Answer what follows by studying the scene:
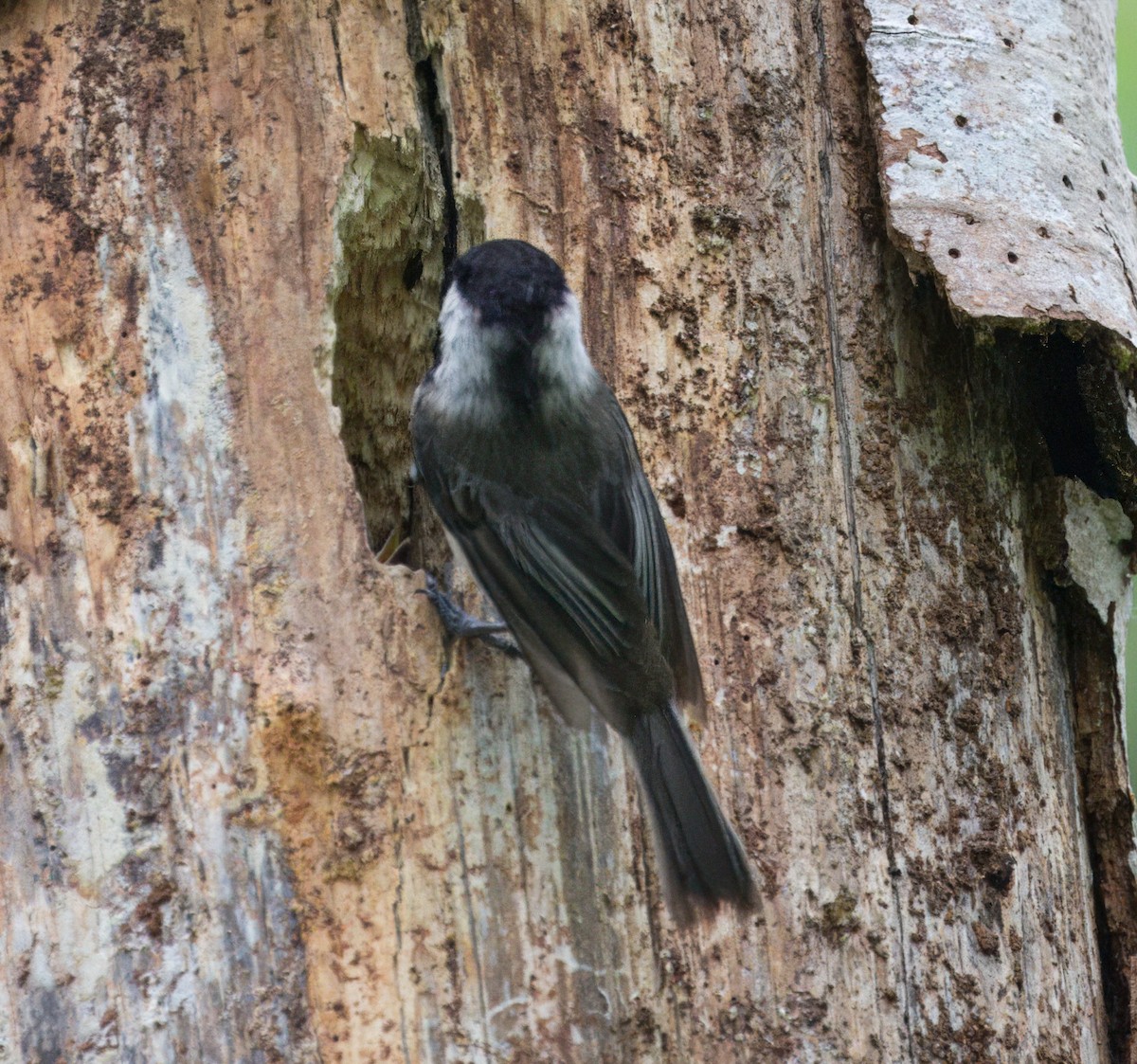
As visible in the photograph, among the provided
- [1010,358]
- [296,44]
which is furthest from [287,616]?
[1010,358]

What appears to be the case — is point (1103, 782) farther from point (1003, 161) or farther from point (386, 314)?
point (386, 314)

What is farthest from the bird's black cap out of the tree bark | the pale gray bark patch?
the pale gray bark patch

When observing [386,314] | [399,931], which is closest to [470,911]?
[399,931]

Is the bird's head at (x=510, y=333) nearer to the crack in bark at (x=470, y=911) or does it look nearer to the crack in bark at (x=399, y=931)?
the crack in bark at (x=470, y=911)

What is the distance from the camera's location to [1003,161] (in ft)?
9.14

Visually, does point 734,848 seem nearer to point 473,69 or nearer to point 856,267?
point 856,267

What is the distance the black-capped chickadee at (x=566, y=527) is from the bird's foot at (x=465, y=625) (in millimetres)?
41

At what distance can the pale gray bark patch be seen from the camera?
2674mm

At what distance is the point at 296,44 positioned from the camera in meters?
2.79

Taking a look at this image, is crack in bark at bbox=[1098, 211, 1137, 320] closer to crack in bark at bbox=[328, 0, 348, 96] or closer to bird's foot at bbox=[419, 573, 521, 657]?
bird's foot at bbox=[419, 573, 521, 657]

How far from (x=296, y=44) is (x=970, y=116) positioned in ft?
4.72

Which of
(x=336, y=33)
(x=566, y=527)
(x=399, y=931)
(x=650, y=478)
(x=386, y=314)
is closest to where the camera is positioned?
(x=399, y=931)

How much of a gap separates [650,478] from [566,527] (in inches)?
12.4

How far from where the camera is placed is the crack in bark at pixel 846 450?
2480 mm
